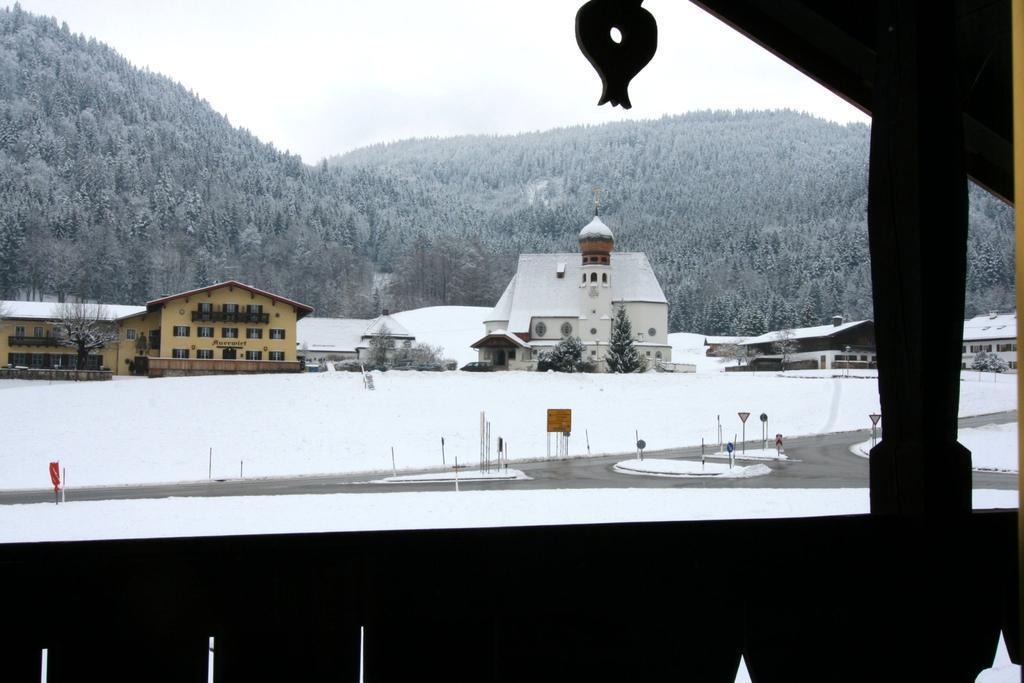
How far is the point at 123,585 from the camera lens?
0.48m

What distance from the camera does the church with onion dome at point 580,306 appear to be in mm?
13555

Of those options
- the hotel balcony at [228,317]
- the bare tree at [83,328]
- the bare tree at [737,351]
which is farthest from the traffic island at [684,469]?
the bare tree at [83,328]

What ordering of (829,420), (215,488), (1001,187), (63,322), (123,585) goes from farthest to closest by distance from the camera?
1. (829,420)
2. (215,488)
3. (63,322)
4. (1001,187)
5. (123,585)

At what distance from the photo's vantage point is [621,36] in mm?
864

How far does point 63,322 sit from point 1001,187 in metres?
9.09

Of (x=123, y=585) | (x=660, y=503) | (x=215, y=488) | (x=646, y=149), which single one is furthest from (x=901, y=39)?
(x=646, y=149)

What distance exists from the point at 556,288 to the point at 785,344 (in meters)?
6.15

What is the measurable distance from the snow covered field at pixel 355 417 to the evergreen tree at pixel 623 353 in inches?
18.0

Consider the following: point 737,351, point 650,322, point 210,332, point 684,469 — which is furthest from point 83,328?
point 650,322

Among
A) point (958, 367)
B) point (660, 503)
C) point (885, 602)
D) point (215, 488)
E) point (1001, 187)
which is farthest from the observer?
point (215, 488)

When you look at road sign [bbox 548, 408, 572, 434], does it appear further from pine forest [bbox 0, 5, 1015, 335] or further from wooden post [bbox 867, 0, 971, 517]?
wooden post [bbox 867, 0, 971, 517]

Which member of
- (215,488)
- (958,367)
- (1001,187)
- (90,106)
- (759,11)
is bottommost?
(215,488)

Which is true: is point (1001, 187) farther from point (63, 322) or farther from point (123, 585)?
point (63, 322)

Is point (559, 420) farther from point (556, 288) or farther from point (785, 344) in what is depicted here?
point (556, 288)
